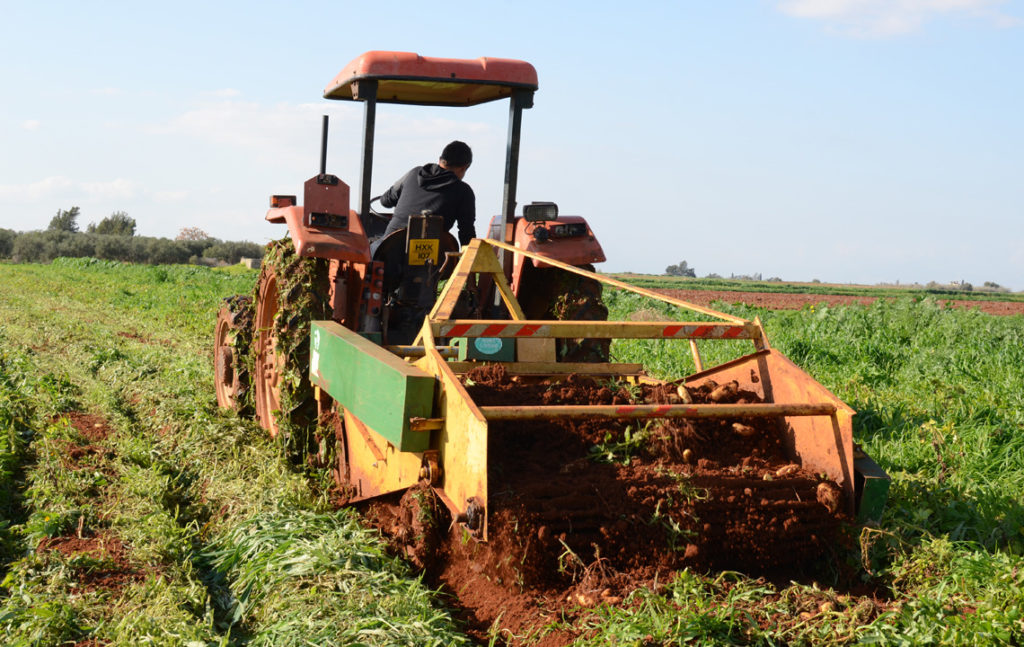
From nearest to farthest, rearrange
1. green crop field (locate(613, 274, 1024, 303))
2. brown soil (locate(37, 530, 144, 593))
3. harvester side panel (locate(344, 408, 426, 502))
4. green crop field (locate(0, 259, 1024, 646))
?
green crop field (locate(0, 259, 1024, 646)), brown soil (locate(37, 530, 144, 593)), harvester side panel (locate(344, 408, 426, 502)), green crop field (locate(613, 274, 1024, 303))

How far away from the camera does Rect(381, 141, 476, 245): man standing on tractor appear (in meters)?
5.47

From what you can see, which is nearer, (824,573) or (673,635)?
(673,635)

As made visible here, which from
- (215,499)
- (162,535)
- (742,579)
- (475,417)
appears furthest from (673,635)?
(215,499)

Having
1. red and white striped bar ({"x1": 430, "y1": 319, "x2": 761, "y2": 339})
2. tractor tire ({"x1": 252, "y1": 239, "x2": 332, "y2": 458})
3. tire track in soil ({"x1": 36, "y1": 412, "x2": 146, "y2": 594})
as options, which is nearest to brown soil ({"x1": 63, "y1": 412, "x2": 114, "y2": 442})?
tire track in soil ({"x1": 36, "y1": 412, "x2": 146, "y2": 594})

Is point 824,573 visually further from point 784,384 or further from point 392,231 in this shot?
point 392,231

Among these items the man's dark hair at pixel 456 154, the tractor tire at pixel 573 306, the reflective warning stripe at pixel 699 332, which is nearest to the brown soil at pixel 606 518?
the reflective warning stripe at pixel 699 332

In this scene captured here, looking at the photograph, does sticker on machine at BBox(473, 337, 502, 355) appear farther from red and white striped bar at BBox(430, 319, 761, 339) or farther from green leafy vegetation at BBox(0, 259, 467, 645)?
green leafy vegetation at BBox(0, 259, 467, 645)

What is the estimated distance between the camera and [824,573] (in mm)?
3422

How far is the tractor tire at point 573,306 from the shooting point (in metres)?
5.40

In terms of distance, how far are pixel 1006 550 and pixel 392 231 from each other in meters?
3.55

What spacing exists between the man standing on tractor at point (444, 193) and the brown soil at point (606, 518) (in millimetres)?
1929

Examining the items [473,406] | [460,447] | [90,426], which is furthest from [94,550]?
[90,426]

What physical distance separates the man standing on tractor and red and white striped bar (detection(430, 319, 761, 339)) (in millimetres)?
1708

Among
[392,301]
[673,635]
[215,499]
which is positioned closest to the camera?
[673,635]
